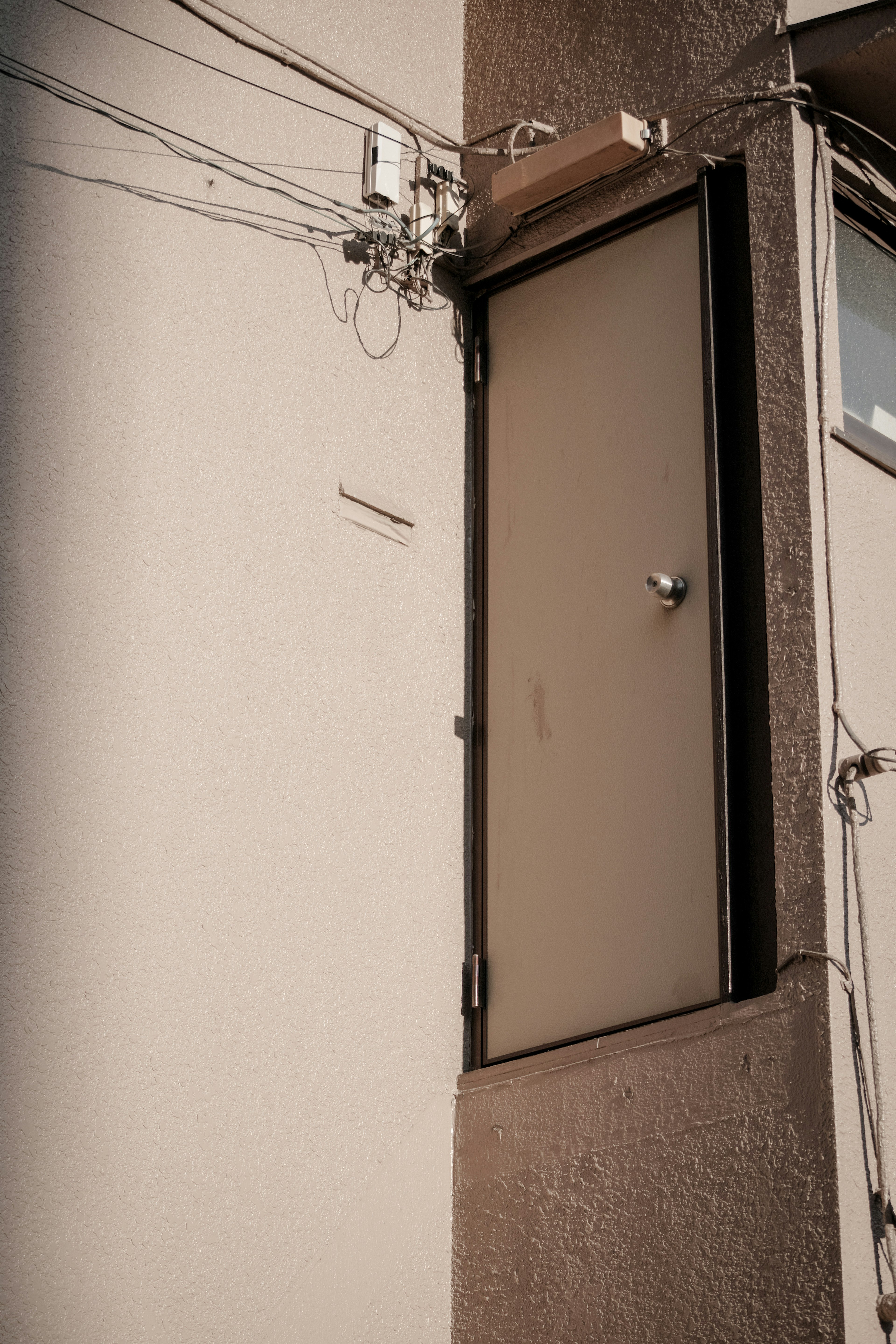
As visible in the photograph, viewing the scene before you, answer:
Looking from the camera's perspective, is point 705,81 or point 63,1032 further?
point 705,81

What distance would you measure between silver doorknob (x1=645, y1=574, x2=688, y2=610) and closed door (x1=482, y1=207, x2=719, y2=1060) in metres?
0.02

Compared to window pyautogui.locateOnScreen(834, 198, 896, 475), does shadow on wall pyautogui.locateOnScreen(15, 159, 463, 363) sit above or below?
above

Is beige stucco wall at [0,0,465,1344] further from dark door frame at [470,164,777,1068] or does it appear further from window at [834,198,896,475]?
window at [834,198,896,475]

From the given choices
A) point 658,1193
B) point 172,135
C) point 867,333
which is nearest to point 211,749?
point 658,1193

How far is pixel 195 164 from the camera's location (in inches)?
131

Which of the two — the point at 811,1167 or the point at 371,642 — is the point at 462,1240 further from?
the point at 371,642

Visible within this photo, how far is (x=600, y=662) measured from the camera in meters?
3.35

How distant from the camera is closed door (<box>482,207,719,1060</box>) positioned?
3.08 m

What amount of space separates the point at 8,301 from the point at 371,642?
1209 millimetres

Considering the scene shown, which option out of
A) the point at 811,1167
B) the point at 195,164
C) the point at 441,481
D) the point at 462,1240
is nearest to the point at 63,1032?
the point at 462,1240

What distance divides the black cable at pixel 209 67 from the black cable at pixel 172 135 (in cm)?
21

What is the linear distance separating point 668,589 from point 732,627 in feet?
0.61

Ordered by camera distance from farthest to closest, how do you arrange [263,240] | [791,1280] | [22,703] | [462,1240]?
[263,240], [462,1240], [22,703], [791,1280]

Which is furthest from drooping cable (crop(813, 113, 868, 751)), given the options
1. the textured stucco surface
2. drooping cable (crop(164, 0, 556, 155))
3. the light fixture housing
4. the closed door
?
drooping cable (crop(164, 0, 556, 155))
